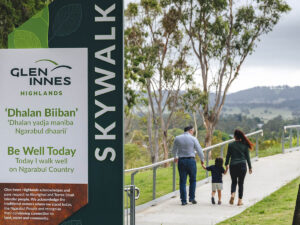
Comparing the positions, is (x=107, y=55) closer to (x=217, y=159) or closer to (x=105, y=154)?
(x=105, y=154)

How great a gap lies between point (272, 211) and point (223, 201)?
6.52 feet

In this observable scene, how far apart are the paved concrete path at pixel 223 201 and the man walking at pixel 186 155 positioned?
464 millimetres

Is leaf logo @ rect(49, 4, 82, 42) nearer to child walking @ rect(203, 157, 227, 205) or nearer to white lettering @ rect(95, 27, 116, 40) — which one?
white lettering @ rect(95, 27, 116, 40)

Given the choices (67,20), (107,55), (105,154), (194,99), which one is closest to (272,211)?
(105,154)

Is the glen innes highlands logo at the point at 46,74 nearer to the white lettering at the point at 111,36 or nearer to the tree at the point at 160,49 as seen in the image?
the white lettering at the point at 111,36

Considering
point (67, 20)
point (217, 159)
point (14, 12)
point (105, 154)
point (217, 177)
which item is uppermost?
point (14, 12)

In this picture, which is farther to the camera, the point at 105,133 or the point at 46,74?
the point at 46,74

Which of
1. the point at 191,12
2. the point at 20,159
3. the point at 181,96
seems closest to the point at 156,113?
the point at 181,96

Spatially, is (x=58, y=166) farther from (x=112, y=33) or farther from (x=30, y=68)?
(x=112, y=33)

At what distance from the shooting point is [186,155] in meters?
12.7

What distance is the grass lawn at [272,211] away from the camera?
10.5m

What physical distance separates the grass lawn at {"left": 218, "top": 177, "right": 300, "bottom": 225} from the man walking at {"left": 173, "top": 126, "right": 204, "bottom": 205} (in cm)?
149

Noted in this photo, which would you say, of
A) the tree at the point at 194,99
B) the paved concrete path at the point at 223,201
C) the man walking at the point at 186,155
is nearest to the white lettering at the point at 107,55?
the paved concrete path at the point at 223,201

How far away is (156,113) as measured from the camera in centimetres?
3975
